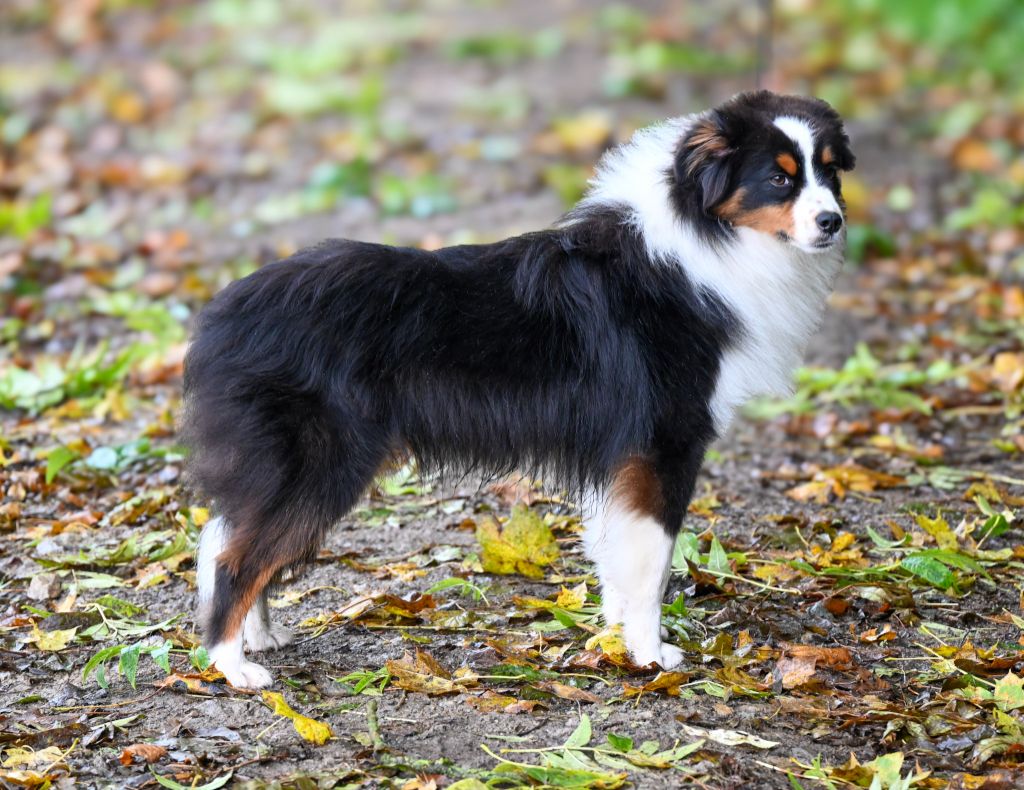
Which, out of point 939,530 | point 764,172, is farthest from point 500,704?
point 939,530

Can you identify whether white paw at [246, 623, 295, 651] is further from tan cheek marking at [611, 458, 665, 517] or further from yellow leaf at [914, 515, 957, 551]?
yellow leaf at [914, 515, 957, 551]

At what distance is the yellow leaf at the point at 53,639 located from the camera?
4.15 meters

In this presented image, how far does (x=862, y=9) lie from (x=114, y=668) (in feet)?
41.1

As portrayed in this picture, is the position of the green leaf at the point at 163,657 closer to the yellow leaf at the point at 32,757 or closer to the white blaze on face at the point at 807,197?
the yellow leaf at the point at 32,757

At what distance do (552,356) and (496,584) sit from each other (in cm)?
102

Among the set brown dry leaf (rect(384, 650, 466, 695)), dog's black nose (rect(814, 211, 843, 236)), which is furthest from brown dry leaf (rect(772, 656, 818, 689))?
dog's black nose (rect(814, 211, 843, 236))

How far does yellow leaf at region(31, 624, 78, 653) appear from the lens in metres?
4.15

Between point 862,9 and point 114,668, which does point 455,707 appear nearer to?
point 114,668

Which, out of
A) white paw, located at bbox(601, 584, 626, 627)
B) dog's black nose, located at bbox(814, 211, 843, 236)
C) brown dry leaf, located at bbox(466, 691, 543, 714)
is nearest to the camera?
brown dry leaf, located at bbox(466, 691, 543, 714)

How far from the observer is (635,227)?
165 inches

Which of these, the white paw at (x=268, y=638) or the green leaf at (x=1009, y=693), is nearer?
the green leaf at (x=1009, y=693)

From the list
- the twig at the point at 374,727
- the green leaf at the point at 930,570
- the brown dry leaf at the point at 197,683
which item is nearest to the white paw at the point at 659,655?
the twig at the point at 374,727

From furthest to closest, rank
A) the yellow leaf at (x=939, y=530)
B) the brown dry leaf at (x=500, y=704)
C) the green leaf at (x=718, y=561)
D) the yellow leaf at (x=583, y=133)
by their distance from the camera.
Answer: the yellow leaf at (x=583, y=133), the yellow leaf at (x=939, y=530), the green leaf at (x=718, y=561), the brown dry leaf at (x=500, y=704)

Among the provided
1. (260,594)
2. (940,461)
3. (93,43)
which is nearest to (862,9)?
(93,43)
